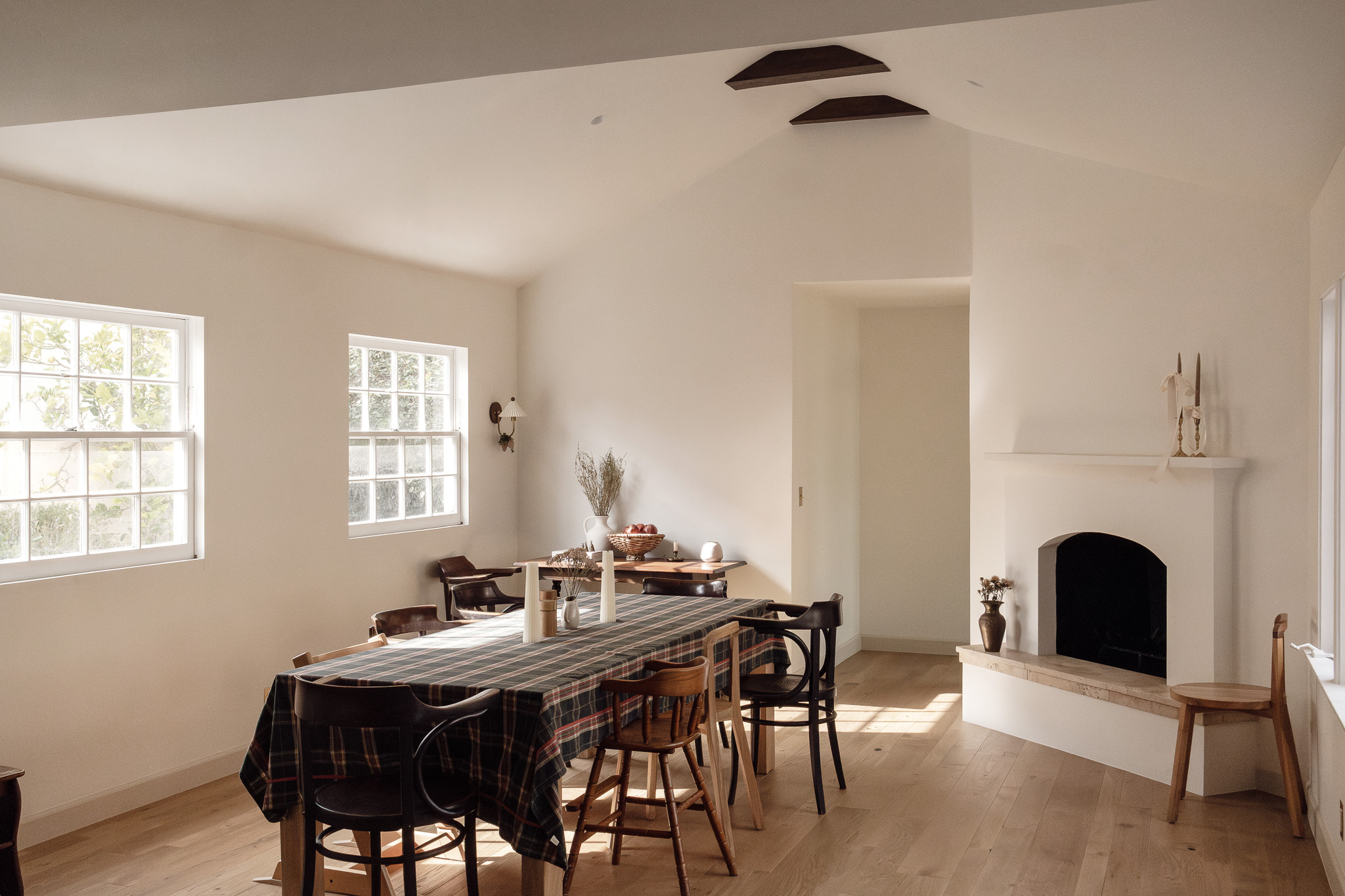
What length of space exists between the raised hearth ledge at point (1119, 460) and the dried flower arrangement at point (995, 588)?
27.2 inches

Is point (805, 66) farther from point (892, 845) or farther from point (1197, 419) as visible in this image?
point (892, 845)

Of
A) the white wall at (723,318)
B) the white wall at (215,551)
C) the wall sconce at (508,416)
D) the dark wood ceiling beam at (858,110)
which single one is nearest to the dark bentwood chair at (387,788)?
the white wall at (215,551)

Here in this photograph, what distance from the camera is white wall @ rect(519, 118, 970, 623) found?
6391 millimetres

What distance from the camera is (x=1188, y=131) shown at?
4105 millimetres

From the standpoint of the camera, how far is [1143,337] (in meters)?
5.29

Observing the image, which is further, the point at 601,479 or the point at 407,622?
the point at 601,479

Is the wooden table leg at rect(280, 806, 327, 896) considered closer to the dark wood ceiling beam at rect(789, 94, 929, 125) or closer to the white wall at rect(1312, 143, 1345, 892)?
the white wall at rect(1312, 143, 1345, 892)

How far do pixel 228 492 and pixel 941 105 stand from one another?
4223 millimetres

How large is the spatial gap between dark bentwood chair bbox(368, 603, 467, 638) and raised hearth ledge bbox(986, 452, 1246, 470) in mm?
3076

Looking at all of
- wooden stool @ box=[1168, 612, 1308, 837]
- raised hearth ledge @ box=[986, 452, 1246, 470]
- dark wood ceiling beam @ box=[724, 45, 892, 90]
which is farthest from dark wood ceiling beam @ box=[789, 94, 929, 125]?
wooden stool @ box=[1168, 612, 1308, 837]

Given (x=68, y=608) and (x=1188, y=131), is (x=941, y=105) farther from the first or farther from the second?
(x=68, y=608)

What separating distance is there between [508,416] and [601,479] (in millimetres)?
785

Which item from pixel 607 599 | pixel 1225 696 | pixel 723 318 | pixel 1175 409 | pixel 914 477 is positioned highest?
pixel 723 318

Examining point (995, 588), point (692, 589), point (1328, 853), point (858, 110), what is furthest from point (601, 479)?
point (1328, 853)
